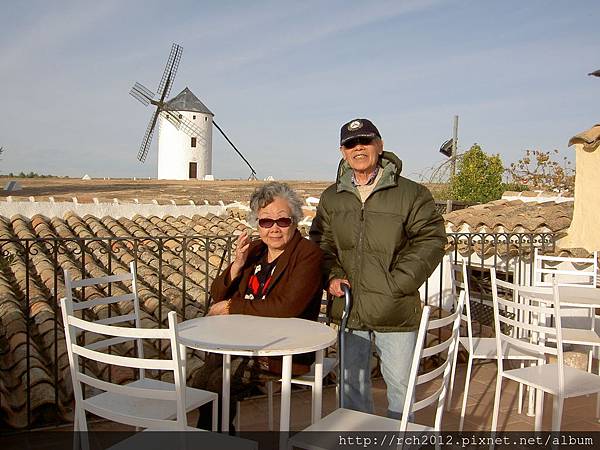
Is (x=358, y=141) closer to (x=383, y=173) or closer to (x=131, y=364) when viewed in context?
(x=383, y=173)

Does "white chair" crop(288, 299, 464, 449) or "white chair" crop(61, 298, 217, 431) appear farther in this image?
"white chair" crop(288, 299, 464, 449)

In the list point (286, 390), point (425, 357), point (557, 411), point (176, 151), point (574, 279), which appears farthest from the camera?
Result: point (176, 151)

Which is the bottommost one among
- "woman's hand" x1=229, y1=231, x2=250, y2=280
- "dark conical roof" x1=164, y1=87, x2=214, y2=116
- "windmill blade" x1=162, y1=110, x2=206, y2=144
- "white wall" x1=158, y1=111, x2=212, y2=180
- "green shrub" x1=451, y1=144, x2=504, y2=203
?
"woman's hand" x1=229, y1=231, x2=250, y2=280

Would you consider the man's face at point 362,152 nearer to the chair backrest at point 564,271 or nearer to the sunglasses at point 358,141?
the sunglasses at point 358,141

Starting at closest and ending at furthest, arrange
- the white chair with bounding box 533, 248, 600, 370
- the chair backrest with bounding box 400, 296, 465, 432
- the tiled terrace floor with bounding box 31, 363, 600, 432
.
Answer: the chair backrest with bounding box 400, 296, 465, 432, the tiled terrace floor with bounding box 31, 363, 600, 432, the white chair with bounding box 533, 248, 600, 370

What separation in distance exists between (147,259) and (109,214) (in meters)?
3.08

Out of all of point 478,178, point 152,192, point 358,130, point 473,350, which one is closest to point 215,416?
point 358,130

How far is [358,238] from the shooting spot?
291 centimetres

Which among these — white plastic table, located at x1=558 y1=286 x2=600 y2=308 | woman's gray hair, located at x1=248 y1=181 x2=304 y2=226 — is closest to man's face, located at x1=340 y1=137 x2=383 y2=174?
woman's gray hair, located at x1=248 y1=181 x2=304 y2=226

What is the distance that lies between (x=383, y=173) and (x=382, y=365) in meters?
0.99

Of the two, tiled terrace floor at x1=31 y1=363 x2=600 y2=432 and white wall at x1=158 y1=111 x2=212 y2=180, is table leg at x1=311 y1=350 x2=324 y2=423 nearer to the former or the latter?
tiled terrace floor at x1=31 y1=363 x2=600 y2=432

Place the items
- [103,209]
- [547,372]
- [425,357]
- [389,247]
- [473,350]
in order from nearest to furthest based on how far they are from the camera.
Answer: [425,357] → [389,247] → [547,372] → [473,350] → [103,209]

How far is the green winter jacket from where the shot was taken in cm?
283

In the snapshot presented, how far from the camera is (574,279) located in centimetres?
553
